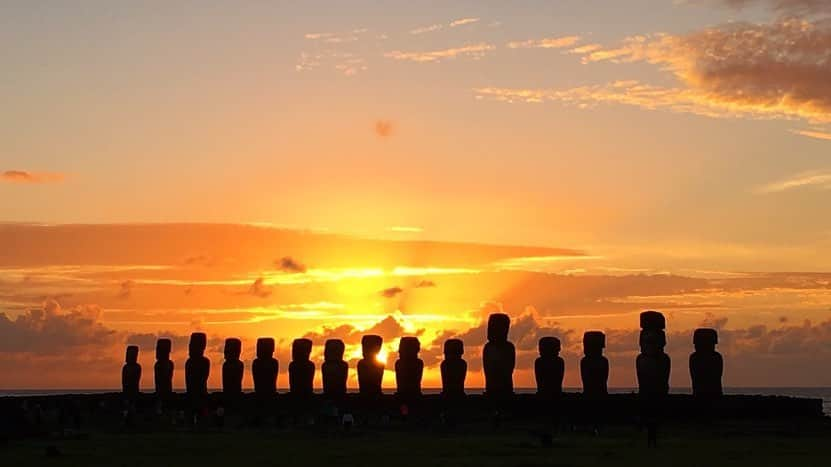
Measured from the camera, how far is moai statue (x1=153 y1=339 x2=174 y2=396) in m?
55.8

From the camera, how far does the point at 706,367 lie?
4600 centimetres

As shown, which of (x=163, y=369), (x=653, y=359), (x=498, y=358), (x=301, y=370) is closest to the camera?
(x=653, y=359)

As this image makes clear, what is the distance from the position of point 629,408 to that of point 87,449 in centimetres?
1898

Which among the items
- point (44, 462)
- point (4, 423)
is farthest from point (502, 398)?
point (44, 462)

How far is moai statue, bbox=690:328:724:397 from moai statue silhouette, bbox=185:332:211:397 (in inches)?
799

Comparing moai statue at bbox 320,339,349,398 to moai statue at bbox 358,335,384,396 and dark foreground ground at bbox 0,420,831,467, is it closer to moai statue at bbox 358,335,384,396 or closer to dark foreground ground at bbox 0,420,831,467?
moai statue at bbox 358,335,384,396

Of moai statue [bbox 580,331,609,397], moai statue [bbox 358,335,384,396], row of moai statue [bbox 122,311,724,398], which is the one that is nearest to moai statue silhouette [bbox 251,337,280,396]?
row of moai statue [bbox 122,311,724,398]

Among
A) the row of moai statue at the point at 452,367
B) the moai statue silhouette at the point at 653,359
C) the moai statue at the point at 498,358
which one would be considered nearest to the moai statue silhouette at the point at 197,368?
the row of moai statue at the point at 452,367

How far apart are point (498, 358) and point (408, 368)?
3.46 meters

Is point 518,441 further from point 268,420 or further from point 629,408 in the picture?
point 268,420

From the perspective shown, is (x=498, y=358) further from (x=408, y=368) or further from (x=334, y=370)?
(x=334, y=370)

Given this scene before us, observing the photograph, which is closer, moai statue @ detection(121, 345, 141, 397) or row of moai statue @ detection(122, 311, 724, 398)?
row of moai statue @ detection(122, 311, 724, 398)

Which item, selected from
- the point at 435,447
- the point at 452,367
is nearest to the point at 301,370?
the point at 452,367

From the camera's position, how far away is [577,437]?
127 feet
